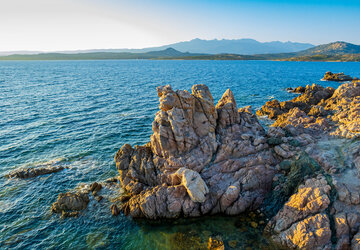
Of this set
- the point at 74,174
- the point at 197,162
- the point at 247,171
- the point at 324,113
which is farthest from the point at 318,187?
the point at 74,174

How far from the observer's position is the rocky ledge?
70.9 ft

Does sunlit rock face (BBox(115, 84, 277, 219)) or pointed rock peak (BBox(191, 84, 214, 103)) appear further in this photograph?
pointed rock peak (BBox(191, 84, 214, 103))

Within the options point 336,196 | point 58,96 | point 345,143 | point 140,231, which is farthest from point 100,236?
point 58,96

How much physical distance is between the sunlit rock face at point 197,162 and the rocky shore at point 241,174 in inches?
4.8

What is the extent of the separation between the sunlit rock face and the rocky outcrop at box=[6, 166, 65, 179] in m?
11.2

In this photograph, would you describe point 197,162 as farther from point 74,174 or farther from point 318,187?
point 74,174

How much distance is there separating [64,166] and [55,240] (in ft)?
49.8

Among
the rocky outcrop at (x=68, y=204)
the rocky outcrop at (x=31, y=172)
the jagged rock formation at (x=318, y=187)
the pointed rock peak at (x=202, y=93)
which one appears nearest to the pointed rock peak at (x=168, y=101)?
the pointed rock peak at (x=202, y=93)

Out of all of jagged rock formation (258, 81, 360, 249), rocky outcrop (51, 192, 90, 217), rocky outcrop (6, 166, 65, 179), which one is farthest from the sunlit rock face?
rocky outcrop (6, 166, 65, 179)

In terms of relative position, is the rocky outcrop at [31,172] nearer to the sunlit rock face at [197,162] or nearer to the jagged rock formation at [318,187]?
the sunlit rock face at [197,162]

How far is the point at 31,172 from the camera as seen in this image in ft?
109

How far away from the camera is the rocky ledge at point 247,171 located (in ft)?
70.9

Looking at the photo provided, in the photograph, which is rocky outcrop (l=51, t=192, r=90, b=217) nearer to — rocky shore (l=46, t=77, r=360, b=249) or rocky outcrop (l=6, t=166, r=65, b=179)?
rocky shore (l=46, t=77, r=360, b=249)

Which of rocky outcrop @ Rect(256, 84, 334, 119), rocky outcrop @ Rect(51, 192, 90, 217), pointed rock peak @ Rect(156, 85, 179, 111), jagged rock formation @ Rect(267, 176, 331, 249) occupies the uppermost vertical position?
pointed rock peak @ Rect(156, 85, 179, 111)
